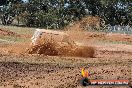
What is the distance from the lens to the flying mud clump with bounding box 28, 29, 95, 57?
21188 millimetres

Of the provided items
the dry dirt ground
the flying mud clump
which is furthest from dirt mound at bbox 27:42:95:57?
the dry dirt ground

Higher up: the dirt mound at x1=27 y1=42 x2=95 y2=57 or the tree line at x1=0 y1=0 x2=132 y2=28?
the dirt mound at x1=27 y1=42 x2=95 y2=57

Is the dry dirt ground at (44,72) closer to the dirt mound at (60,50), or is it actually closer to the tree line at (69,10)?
the dirt mound at (60,50)

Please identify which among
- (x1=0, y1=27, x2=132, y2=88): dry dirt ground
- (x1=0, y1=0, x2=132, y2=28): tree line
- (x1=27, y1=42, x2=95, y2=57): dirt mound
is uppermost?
(x1=0, y1=27, x2=132, y2=88): dry dirt ground

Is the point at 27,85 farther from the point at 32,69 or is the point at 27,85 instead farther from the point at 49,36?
the point at 49,36

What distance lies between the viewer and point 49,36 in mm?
21359

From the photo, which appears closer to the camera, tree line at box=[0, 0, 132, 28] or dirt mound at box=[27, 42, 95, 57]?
dirt mound at box=[27, 42, 95, 57]

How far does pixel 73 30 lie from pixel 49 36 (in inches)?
177

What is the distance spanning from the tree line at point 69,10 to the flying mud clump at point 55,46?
53.9m

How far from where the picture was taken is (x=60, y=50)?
70.5 feet

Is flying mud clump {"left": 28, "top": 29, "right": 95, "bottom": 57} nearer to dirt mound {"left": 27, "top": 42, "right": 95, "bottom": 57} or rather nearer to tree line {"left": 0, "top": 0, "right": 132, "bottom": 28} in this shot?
dirt mound {"left": 27, "top": 42, "right": 95, "bottom": 57}

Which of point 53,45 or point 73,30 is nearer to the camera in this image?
point 53,45

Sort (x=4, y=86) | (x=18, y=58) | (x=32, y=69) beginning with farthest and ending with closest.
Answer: (x=18, y=58)
(x=32, y=69)
(x=4, y=86)

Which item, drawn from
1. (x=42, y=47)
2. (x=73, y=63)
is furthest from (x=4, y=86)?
(x=42, y=47)
